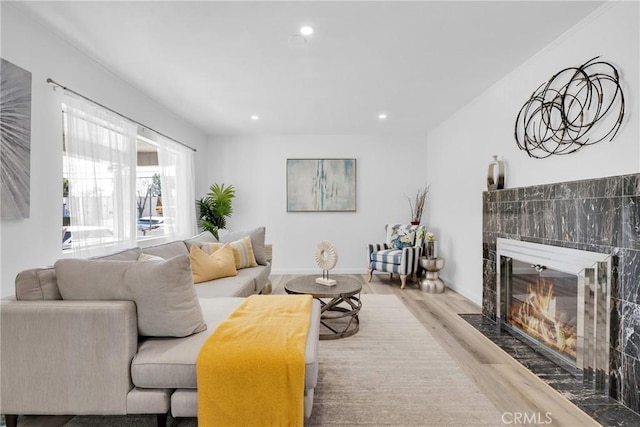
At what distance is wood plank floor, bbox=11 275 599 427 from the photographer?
173 cm

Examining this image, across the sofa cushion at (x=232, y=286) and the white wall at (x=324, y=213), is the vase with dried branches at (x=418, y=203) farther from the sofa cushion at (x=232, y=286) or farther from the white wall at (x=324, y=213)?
the sofa cushion at (x=232, y=286)

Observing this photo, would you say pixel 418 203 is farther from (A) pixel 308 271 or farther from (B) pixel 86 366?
(B) pixel 86 366

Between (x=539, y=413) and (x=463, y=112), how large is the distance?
11.5 ft

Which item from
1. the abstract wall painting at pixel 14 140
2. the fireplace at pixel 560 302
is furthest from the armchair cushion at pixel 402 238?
the abstract wall painting at pixel 14 140

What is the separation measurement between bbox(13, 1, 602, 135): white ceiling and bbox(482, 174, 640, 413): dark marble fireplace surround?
1.24 metres

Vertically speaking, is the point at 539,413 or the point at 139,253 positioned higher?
→ the point at 139,253

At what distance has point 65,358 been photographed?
4.78 ft

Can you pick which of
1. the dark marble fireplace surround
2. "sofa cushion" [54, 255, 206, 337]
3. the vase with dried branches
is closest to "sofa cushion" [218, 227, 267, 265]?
"sofa cushion" [54, 255, 206, 337]

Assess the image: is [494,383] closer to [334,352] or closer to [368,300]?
[334,352]

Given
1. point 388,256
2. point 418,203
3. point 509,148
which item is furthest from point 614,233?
point 418,203

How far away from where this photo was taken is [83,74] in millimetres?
2746

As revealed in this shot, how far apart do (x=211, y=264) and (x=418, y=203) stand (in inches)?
148

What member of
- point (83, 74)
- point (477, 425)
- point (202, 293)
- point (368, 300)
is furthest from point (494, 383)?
point (83, 74)

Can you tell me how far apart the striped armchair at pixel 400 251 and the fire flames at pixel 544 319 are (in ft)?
5.77
